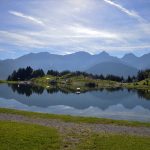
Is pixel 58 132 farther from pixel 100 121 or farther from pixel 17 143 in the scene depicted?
pixel 100 121

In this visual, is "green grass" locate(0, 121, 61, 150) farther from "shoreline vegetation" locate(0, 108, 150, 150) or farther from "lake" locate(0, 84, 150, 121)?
"lake" locate(0, 84, 150, 121)

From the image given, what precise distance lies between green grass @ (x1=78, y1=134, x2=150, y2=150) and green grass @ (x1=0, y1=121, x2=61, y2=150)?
285 centimetres

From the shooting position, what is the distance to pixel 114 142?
2831cm

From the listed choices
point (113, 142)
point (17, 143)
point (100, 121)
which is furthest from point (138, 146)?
point (100, 121)

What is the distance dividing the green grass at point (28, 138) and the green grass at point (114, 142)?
2.85 m

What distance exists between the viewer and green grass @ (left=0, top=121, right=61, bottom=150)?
25.8 metres

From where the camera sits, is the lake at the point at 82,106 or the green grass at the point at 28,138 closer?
the green grass at the point at 28,138

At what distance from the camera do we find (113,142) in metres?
28.3

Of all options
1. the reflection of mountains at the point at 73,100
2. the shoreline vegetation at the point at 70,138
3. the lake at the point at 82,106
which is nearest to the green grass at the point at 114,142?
the shoreline vegetation at the point at 70,138

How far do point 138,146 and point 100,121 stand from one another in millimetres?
16598

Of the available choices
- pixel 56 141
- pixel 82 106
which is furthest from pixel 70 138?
pixel 82 106

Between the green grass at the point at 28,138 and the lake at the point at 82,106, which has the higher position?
the green grass at the point at 28,138

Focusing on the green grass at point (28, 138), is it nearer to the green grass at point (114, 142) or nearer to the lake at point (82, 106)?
the green grass at point (114, 142)

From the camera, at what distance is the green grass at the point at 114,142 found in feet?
86.3
